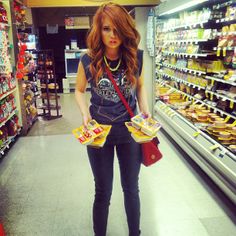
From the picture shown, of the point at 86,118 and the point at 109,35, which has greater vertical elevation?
the point at 109,35

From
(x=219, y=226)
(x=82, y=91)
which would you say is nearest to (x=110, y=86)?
(x=82, y=91)

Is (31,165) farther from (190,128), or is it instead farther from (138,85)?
Result: (138,85)

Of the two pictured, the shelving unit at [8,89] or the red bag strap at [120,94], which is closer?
the red bag strap at [120,94]

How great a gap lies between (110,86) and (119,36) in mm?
298

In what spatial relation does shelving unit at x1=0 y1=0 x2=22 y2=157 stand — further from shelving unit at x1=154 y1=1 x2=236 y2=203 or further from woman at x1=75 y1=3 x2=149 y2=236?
woman at x1=75 y1=3 x2=149 y2=236

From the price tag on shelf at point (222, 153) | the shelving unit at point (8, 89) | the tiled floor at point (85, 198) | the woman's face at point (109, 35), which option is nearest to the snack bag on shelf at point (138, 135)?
the woman's face at point (109, 35)

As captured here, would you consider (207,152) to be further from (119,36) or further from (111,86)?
(119,36)

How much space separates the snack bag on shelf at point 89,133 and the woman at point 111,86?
0.07 m

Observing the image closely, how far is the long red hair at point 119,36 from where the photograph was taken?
1.65 metres

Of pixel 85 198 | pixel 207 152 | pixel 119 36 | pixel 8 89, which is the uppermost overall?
pixel 119 36

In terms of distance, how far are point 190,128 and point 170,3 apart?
1.97 m

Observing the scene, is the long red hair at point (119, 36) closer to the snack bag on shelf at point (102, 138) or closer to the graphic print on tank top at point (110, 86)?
the graphic print on tank top at point (110, 86)

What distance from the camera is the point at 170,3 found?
450 cm

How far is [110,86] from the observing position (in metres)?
1.81
